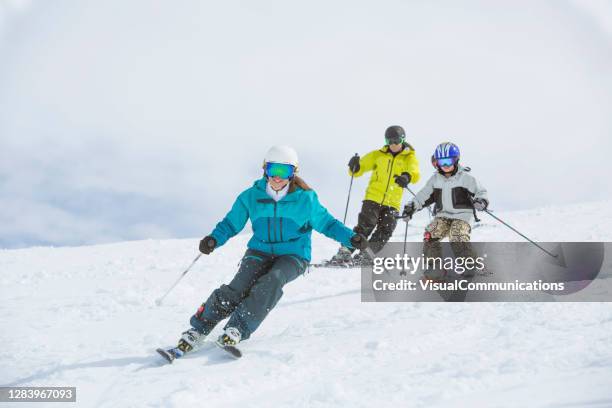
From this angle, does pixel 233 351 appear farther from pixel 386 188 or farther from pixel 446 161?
pixel 386 188

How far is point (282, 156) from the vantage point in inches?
191

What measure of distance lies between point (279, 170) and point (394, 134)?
12.1ft

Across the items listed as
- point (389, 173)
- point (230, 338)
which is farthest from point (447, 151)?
point (230, 338)

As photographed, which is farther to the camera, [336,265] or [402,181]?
[336,265]

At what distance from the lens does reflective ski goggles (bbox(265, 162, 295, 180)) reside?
15.8 feet

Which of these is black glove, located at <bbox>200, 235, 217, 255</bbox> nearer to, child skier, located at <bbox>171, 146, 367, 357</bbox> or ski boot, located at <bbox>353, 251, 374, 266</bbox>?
child skier, located at <bbox>171, 146, 367, 357</bbox>

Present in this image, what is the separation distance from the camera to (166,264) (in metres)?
10.2

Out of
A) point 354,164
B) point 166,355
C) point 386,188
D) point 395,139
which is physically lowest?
point 166,355

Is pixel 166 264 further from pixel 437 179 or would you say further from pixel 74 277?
pixel 437 179

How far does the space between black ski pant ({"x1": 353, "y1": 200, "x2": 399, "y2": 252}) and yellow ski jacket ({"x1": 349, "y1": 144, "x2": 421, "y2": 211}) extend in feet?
0.33

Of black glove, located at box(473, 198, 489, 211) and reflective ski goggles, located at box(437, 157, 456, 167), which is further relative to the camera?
reflective ski goggles, located at box(437, 157, 456, 167)

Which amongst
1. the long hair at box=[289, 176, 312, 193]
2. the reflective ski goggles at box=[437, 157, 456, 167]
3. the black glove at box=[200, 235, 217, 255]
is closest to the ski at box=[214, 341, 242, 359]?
the black glove at box=[200, 235, 217, 255]

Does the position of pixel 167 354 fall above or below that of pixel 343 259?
below

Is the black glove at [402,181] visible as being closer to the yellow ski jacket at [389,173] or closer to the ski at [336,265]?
the yellow ski jacket at [389,173]
